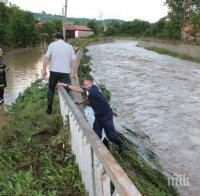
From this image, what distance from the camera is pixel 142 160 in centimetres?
905

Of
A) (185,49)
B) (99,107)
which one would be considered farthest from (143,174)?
(185,49)

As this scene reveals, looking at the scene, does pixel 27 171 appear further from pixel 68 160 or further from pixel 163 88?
pixel 163 88

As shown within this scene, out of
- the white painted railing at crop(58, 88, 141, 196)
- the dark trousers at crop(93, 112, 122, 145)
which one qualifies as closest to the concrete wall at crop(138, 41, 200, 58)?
the dark trousers at crop(93, 112, 122, 145)

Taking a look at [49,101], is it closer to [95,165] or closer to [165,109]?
[95,165]

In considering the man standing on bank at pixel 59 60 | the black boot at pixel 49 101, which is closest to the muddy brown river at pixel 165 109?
the black boot at pixel 49 101

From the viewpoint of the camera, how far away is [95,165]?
4.92 m

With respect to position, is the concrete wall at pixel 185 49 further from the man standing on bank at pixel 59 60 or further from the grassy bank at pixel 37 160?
the grassy bank at pixel 37 160

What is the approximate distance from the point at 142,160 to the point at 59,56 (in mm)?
2713

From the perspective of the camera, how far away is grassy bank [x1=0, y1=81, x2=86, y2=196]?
5.92 metres

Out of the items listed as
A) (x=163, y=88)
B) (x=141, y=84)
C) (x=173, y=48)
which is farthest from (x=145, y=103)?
(x=173, y=48)

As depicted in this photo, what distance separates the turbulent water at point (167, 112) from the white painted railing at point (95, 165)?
2.69m

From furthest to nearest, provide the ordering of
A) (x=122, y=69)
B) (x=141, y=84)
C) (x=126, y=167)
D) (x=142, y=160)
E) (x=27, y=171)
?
(x=122, y=69) < (x=141, y=84) < (x=142, y=160) < (x=126, y=167) < (x=27, y=171)

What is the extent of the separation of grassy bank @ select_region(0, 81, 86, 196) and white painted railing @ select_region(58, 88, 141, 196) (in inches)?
9.8

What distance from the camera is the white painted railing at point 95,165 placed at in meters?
3.89
